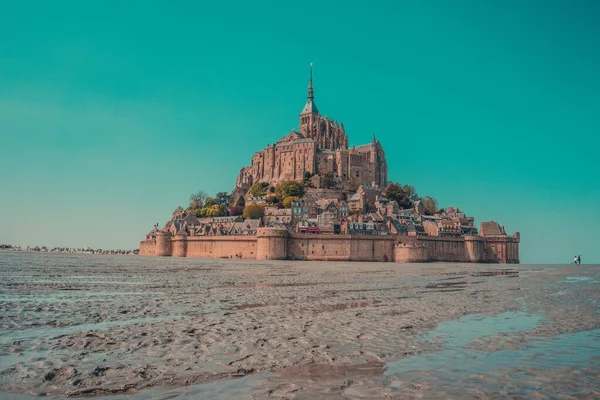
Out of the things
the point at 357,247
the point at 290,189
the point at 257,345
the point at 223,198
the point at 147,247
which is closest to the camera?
the point at 257,345

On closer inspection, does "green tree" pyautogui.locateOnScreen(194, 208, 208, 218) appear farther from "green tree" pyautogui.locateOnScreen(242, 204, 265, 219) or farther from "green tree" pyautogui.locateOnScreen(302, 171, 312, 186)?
"green tree" pyautogui.locateOnScreen(302, 171, 312, 186)

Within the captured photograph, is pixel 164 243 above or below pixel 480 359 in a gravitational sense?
above

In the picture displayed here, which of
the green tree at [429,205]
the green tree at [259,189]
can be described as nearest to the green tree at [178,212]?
the green tree at [259,189]

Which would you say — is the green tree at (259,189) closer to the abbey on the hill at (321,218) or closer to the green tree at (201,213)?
the abbey on the hill at (321,218)

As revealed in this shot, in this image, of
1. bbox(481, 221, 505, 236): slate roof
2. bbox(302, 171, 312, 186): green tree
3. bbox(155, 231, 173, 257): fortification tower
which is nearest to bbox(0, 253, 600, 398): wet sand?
bbox(481, 221, 505, 236): slate roof

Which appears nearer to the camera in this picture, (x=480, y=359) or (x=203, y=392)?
(x=203, y=392)

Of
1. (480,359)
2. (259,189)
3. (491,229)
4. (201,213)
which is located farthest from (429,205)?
(480,359)

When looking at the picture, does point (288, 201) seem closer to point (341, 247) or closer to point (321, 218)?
point (321, 218)
